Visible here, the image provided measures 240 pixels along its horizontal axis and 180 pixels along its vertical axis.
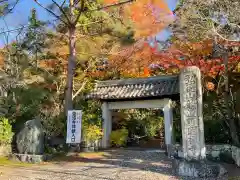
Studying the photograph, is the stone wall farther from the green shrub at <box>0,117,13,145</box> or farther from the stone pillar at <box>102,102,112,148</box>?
the green shrub at <box>0,117,13,145</box>

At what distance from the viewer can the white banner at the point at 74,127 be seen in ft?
33.3

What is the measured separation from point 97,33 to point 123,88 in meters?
3.00

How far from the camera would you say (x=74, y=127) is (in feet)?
33.7

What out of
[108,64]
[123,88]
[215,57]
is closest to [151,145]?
[123,88]

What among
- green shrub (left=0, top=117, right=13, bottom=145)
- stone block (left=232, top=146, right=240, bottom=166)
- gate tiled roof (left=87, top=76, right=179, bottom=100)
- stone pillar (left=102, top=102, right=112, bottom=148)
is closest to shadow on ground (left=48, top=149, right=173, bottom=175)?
stone pillar (left=102, top=102, right=112, bottom=148)

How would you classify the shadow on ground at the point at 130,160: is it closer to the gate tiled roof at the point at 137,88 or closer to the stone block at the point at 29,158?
the stone block at the point at 29,158

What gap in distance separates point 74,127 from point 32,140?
1626 mm

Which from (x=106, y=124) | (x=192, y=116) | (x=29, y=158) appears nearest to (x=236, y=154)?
(x=192, y=116)

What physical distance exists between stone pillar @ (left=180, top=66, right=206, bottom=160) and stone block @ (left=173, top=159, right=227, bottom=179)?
0.21 m

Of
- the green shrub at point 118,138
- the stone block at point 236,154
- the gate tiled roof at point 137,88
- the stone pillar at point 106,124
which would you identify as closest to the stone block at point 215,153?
the stone block at point 236,154

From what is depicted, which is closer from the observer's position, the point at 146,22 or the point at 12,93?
the point at 12,93

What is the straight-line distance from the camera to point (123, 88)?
13797mm

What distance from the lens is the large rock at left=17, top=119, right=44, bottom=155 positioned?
10.2m

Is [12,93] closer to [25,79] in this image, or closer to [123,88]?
[25,79]
